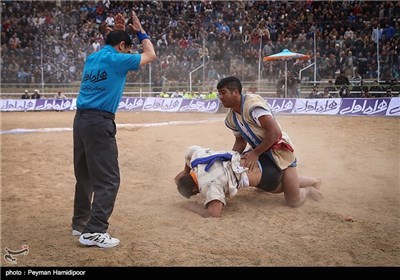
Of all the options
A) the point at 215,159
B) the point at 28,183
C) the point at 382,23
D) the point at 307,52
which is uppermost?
the point at 382,23

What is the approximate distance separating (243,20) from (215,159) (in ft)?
61.6

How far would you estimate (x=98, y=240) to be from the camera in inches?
137

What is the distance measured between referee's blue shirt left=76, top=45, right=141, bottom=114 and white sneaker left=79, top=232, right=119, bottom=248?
1.06 meters

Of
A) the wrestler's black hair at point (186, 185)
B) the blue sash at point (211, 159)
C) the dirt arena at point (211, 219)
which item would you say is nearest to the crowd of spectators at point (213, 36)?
the dirt arena at point (211, 219)

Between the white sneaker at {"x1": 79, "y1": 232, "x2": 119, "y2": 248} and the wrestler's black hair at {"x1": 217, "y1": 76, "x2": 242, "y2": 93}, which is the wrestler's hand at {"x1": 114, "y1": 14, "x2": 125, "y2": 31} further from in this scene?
the white sneaker at {"x1": 79, "y1": 232, "x2": 119, "y2": 248}

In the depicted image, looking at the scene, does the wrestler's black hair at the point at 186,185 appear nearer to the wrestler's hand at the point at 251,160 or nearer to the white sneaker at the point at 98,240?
the wrestler's hand at the point at 251,160

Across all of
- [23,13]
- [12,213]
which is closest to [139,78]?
[23,13]

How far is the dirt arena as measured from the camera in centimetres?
→ 329

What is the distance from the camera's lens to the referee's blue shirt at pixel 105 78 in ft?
11.6

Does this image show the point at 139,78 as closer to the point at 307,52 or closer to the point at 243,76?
the point at 243,76

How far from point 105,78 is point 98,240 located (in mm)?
1362

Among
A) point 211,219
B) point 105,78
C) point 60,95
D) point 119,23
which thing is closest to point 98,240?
point 211,219

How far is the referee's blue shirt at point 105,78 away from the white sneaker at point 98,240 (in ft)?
3.49
